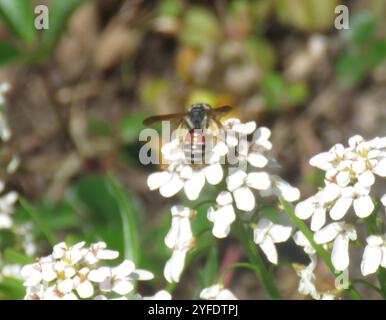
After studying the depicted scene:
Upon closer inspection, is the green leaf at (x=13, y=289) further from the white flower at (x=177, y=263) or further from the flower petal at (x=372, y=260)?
the flower petal at (x=372, y=260)

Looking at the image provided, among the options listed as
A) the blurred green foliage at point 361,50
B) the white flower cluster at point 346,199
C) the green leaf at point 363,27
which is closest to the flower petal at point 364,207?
the white flower cluster at point 346,199

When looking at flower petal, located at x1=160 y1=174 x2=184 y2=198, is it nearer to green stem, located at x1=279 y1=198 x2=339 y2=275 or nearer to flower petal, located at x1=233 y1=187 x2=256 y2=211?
flower petal, located at x1=233 y1=187 x2=256 y2=211

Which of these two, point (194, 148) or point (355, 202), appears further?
point (194, 148)

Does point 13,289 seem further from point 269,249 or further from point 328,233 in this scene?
point 328,233

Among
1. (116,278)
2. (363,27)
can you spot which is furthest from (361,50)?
(116,278)

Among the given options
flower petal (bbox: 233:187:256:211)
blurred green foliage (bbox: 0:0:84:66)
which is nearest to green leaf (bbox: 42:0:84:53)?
blurred green foliage (bbox: 0:0:84:66)
